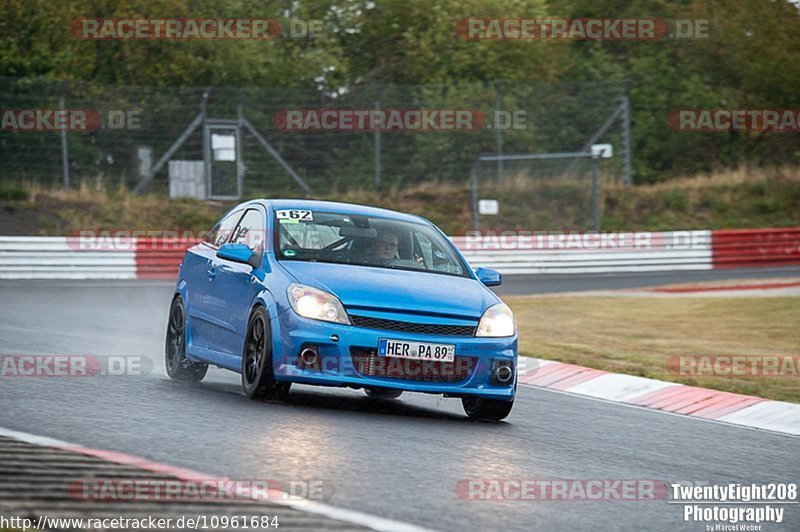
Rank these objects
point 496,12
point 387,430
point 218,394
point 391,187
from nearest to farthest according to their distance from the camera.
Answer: point 387,430, point 218,394, point 391,187, point 496,12

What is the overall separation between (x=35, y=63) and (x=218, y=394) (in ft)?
85.6

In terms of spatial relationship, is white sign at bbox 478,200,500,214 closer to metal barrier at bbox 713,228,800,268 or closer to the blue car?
metal barrier at bbox 713,228,800,268

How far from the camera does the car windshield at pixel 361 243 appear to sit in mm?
9961

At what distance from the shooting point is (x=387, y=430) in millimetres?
8453

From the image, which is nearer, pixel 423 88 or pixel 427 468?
pixel 427 468

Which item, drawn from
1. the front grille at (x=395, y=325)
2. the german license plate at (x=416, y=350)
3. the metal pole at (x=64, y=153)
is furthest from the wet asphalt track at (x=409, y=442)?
the metal pole at (x=64, y=153)

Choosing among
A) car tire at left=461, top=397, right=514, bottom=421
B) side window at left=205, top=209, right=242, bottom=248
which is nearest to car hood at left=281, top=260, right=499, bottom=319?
car tire at left=461, top=397, right=514, bottom=421

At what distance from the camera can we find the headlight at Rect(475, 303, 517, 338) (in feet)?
30.7

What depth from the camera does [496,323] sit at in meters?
9.43

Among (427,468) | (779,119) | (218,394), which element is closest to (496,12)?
(779,119)

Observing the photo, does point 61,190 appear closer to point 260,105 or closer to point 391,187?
point 260,105
